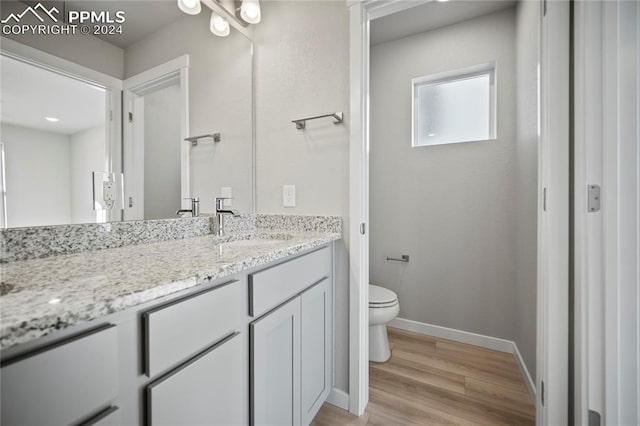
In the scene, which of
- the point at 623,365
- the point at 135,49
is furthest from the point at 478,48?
the point at 135,49

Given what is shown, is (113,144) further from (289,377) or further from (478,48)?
(478,48)

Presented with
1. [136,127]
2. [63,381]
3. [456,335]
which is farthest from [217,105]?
[456,335]

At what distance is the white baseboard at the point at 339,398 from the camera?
56.7 inches

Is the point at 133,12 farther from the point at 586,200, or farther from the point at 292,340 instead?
the point at 586,200

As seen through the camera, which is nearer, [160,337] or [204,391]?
[160,337]

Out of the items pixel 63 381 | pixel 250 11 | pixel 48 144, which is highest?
pixel 250 11

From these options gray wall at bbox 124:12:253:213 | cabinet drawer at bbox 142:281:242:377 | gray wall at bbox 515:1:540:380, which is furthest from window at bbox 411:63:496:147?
cabinet drawer at bbox 142:281:242:377

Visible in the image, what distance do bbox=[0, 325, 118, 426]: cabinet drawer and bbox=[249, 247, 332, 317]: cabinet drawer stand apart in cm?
41

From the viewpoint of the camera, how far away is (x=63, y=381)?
1.45ft

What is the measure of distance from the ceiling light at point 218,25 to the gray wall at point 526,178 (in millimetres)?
1652

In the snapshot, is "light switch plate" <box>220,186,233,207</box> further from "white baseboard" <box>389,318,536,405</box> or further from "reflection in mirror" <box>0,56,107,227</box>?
"white baseboard" <box>389,318,536,405</box>

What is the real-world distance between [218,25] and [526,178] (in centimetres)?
200

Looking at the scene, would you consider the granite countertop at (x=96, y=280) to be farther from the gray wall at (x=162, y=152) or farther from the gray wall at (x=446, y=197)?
the gray wall at (x=446, y=197)

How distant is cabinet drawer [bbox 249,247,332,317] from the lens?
2.93 feet
